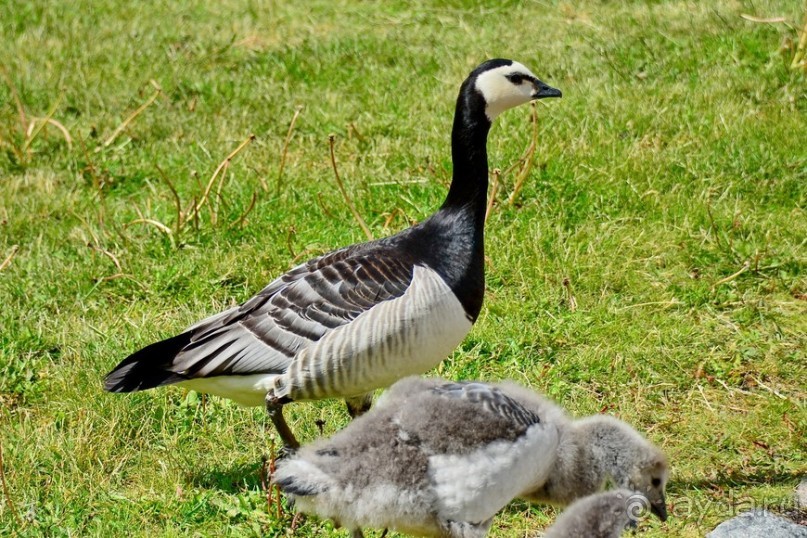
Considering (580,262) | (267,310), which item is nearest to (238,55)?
(580,262)

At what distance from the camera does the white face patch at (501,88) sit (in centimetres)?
554

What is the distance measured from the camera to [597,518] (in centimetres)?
359

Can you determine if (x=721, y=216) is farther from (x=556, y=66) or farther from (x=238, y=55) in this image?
(x=238, y=55)

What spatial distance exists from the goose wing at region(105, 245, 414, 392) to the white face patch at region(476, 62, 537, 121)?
1.03 metres

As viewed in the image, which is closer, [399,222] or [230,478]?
[230,478]

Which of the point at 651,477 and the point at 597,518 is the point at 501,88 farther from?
the point at 597,518

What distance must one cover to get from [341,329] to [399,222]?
8.15 ft

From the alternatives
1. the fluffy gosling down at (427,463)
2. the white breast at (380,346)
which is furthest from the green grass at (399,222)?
the fluffy gosling down at (427,463)

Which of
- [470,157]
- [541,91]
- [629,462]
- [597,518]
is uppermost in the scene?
[541,91]

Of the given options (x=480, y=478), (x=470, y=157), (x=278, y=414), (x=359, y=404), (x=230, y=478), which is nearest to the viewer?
(x=480, y=478)

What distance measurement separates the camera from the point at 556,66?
9.42m

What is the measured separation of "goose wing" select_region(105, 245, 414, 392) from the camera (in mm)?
5023

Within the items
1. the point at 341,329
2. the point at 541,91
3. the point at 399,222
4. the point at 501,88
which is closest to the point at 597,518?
the point at 341,329

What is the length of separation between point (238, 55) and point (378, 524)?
284 inches
